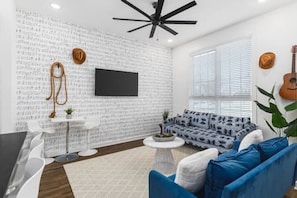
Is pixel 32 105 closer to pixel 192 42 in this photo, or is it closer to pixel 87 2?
pixel 87 2

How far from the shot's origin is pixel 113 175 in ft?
8.79

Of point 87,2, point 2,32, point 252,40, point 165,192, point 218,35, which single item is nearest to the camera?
point 165,192

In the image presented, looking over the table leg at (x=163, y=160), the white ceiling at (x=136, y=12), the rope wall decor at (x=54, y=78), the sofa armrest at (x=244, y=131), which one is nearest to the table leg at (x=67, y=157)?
the rope wall decor at (x=54, y=78)

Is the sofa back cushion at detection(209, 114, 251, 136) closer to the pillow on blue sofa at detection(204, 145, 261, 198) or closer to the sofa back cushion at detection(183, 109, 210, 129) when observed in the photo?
the sofa back cushion at detection(183, 109, 210, 129)

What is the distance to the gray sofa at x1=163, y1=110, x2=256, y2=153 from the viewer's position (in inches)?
130

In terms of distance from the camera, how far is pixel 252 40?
3723mm

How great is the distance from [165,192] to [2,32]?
9.79 ft

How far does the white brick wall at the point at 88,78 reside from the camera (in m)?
3.30

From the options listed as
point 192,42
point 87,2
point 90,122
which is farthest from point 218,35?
point 90,122

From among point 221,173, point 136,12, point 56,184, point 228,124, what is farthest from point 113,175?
point 136,12

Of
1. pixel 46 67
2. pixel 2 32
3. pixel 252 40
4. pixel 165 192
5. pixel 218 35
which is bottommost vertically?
pixel 165 192

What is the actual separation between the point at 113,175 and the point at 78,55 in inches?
109

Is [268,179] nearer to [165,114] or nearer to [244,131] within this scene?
[244,131]

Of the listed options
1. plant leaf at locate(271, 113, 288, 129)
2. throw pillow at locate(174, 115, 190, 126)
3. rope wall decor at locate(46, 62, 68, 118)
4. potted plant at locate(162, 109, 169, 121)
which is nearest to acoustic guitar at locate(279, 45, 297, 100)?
plant leaf at locate(271, 113, 288, 129)
